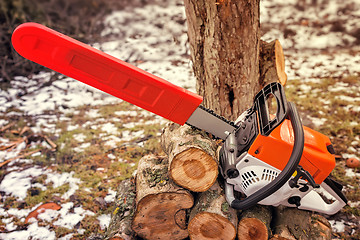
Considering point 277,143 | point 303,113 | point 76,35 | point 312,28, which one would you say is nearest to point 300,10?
point 312,28

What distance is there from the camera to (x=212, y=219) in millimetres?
2076

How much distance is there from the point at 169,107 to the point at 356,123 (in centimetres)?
354

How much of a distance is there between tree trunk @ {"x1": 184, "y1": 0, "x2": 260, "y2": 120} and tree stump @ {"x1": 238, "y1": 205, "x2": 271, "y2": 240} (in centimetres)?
124

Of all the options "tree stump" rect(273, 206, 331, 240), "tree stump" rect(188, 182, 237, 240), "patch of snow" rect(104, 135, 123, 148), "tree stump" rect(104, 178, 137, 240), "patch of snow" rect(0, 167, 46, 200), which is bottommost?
"patch of snow" rect(104, 135, 123, 148)

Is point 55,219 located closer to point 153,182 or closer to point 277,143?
point 153,182

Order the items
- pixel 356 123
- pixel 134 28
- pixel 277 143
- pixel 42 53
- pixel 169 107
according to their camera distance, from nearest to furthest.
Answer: pixel 42 53, pixel 277 143, pixel 169 107, pixel 356 123, pixel 134 28

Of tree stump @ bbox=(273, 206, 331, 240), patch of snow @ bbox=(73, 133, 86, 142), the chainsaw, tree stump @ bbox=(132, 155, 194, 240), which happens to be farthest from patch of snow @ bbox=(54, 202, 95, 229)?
tree stump @ bbox=(273, 206, 331, 240)

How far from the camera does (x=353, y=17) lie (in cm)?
726

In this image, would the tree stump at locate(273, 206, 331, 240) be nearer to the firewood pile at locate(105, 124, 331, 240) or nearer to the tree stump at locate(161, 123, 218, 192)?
the firewood pile at locate(105, 124, 331, 240)

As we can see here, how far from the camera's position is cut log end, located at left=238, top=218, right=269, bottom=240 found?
82.0 inches

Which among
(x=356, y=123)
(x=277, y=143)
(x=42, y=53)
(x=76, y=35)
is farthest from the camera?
(x=76, y=35)

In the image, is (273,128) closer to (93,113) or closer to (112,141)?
(112,141)

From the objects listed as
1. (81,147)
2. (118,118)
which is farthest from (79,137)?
(118,118)

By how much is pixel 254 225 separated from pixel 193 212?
49 cm
